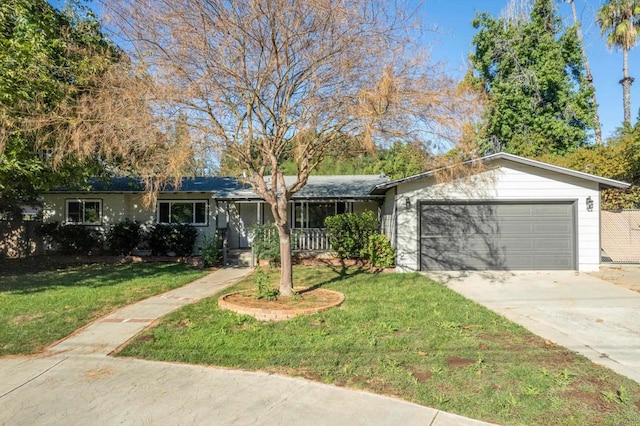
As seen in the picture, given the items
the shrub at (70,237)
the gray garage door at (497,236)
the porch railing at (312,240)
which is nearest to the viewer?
the gray garage door at (497,236)

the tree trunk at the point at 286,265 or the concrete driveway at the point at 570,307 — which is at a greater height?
the tree trunk at the point at 286,265

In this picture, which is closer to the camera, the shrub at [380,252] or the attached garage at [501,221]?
the attached garage at [501,221]

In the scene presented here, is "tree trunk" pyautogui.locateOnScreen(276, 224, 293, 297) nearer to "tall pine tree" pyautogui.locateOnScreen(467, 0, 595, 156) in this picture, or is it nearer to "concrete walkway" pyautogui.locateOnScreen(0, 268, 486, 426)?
"concrete walkway" pyautogui.locateOnScreen(0, 268, 486, 426)

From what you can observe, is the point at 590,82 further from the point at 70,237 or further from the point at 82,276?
the point at 70,237

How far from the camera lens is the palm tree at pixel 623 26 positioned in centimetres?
2092

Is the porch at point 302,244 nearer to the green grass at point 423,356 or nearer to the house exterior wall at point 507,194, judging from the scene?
the house exterior wall at point 507,194

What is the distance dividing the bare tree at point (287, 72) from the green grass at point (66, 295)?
12.0 ft

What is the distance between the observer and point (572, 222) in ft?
39.6

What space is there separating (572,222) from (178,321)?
11.1 metres

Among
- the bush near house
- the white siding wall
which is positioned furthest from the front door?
the bush near house

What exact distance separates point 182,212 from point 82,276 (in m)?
5.45

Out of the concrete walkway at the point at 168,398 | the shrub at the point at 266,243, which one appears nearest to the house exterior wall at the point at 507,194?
the shrub at the point at 266,243

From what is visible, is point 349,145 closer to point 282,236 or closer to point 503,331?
point 282,236

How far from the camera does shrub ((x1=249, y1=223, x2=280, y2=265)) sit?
13.3 meters
